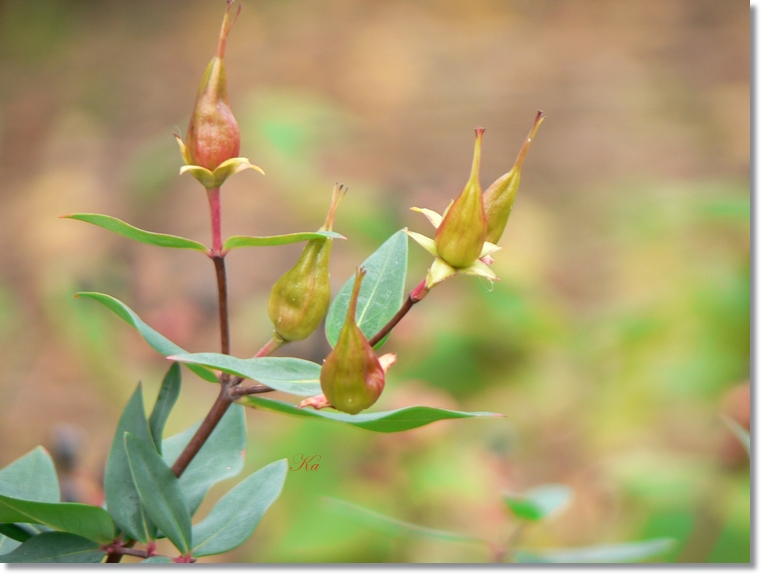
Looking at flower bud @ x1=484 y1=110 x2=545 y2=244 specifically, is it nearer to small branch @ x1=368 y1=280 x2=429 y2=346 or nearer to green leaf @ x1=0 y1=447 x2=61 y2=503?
small branch @ x1=368 y1=280 x2=429 y2=346

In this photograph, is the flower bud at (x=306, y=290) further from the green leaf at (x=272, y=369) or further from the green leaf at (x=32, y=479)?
the green leaf at (x=32, y=479)

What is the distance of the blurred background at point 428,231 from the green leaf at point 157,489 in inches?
10.1

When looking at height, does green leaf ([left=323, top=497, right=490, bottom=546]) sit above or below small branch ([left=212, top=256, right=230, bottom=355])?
below

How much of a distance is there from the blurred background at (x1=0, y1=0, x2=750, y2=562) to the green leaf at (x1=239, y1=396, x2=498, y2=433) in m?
0.32

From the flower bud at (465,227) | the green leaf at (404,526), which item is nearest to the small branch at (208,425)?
the flower bud at (465,227)

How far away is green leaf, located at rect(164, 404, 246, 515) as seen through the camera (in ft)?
1.19

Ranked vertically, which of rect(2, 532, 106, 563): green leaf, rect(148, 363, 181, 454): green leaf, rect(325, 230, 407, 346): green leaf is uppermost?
rect(325, 230, 407, 346): green leaf

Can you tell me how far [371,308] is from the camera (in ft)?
1.14

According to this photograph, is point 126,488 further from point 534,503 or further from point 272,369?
point 534,503

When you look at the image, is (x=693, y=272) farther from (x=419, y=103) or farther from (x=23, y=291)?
(x=23, y=291)

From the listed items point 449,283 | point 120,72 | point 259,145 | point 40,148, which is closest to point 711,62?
point 449,283

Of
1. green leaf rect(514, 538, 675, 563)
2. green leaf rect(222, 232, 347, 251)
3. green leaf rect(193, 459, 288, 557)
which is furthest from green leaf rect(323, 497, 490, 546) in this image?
green leaf rect(222, 232, 347, 251)

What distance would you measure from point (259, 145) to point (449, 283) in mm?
485

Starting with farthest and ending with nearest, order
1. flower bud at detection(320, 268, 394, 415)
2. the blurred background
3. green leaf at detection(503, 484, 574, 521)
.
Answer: the blurred background
green leaf at detection(503, 484, 574, 521)
flower bud at detection(320, 268, 394, 415)
